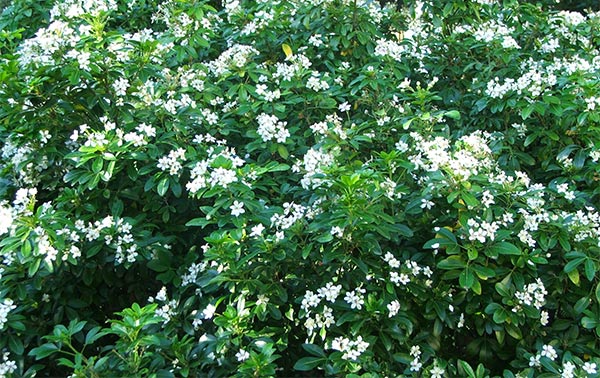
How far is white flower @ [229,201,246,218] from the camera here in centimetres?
246

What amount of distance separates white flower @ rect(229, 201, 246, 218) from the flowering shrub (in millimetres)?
18

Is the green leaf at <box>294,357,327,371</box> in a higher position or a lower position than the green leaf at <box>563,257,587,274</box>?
lower

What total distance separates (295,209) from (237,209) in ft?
0.70

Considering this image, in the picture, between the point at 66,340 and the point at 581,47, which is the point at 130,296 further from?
the point at 581,47

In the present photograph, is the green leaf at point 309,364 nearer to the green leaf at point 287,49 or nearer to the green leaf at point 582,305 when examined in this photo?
the green leaf at point 582,305

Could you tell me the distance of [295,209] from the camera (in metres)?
2.53

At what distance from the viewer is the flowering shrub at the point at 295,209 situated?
236 centimetres

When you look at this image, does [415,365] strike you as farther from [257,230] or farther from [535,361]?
[257,230]

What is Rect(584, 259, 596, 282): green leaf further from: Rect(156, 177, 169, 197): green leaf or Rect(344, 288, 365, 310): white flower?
Rect(156, 177, 169, 197): green leaf

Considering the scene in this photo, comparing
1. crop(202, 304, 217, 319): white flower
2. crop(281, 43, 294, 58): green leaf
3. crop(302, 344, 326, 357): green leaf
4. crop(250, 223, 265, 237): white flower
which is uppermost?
crop(250, 223, 265, 237): white flower

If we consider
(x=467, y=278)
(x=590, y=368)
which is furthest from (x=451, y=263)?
(x=590, y=368)

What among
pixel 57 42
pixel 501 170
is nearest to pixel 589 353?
pixel 501 170

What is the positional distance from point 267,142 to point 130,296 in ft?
2.87

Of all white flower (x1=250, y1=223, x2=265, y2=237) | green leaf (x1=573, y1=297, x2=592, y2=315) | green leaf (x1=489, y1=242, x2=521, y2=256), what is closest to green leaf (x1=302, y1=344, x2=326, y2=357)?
white flower (x1=250, y1=223, x2=265, y2=237)
